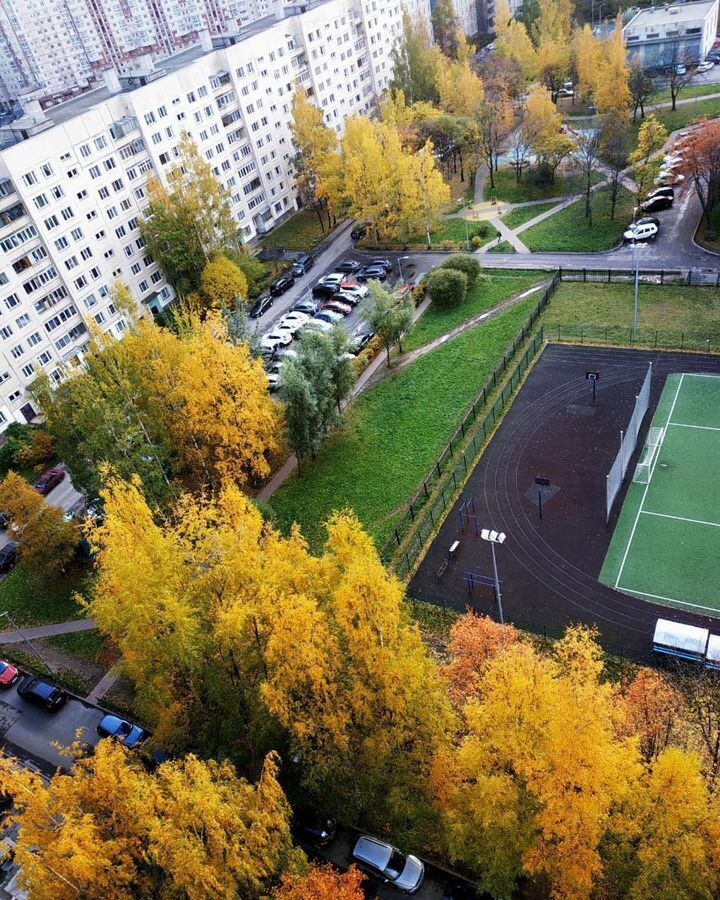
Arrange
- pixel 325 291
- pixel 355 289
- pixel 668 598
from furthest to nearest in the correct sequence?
pixel 325 291
pixel 355 289
pixel 668 598

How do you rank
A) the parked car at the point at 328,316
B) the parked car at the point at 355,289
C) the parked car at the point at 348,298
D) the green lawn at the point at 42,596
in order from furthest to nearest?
the parked car at the point at 355,289, the parked car at the point at 348,298, the parked car at the point at 328,316, the green lawn at the point at 42,596

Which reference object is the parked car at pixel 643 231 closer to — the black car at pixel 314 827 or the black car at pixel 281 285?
the black car at pixel 281 285

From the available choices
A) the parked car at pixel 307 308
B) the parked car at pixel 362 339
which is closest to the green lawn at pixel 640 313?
the parked car at pixel 362 339

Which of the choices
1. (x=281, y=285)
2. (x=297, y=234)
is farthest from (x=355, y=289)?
(x=297, y=234)

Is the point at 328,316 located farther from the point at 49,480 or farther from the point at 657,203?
the point at 657,203

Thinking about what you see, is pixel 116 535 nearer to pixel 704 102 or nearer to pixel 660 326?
pixel 660 326

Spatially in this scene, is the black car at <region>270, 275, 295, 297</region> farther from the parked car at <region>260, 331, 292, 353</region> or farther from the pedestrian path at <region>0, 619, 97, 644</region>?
the pedestrian path at <region>0, 619, 97, 644</region>

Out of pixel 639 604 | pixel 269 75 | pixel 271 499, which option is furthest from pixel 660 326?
pixel 269 75
